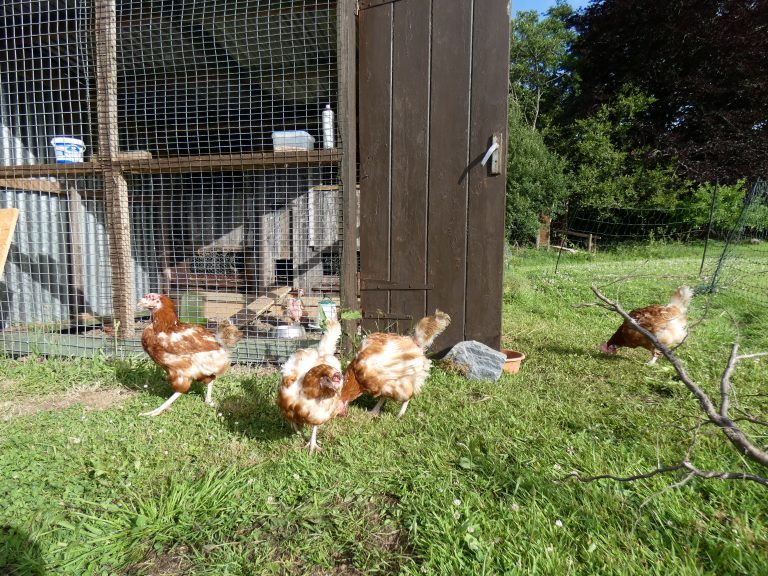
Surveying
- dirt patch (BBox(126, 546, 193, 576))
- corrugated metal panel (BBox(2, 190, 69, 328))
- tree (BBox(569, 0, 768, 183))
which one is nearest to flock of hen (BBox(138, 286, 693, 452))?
dirt patch (BBox(126, 546, 193, 576))

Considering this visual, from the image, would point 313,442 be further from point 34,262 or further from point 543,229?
point 543,229

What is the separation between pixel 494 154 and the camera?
3477 millimetres

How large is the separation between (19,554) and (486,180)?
140 inches

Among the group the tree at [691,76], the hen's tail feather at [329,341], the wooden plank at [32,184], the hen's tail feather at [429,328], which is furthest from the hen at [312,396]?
the tree at [691,76]

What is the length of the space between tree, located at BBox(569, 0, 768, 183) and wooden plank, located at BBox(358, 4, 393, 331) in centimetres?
1511

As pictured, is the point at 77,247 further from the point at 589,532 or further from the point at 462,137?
the point at 589,532

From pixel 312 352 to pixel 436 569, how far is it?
157 centimetres

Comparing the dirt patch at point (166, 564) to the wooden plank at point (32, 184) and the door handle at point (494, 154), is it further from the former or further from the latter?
the wooden plank at point (32, 184)

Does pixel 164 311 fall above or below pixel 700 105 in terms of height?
below

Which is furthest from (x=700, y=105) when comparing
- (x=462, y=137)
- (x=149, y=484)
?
(x=149, y=484)

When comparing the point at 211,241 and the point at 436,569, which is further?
the point at 211,241

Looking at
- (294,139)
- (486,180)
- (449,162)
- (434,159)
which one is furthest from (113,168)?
(486,180)

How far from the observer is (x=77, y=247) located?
5.00 meters

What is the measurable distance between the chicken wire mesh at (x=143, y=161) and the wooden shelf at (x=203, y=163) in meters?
0.01
